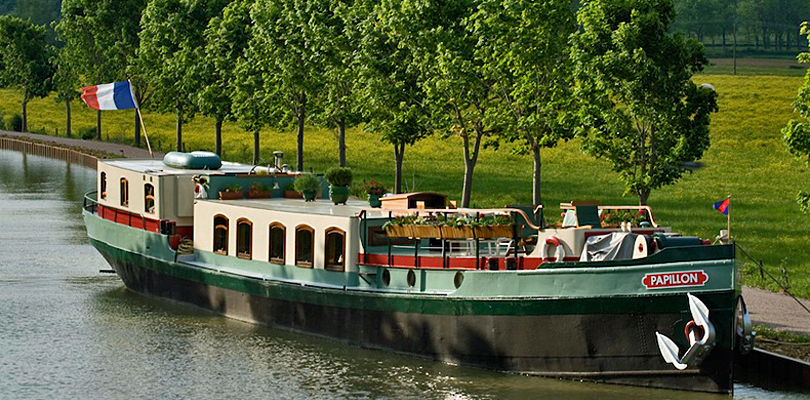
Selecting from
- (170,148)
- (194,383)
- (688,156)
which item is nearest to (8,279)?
(194,383)

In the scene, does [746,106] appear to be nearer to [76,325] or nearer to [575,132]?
[575,132]

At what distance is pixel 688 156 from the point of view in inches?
1772

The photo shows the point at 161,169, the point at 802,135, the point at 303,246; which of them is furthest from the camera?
the point at 161,169

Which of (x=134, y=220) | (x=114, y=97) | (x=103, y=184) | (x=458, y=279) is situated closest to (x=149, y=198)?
(x=134, y=220)

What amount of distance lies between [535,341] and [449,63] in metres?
27.0

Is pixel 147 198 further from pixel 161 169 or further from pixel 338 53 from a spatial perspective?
pixel 338 53

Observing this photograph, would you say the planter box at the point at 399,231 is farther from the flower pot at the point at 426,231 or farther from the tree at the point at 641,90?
the tree at the point at 641,90

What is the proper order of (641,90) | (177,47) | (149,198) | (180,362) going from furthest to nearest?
(177,47), (641,90), (149,198), (180,362)

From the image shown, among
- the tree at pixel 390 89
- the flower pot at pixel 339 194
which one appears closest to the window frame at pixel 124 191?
the flower pot at pixel 339 194

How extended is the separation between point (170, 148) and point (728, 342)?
82709mm

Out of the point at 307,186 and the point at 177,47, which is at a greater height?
the point at 177,47

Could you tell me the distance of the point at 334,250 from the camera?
110ft

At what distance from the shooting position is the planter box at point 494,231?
96.3ft

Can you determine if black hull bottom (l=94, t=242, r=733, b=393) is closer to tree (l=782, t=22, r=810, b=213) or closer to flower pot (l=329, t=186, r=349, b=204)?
flower pot (l=329, t=186, r=349, b=204)
